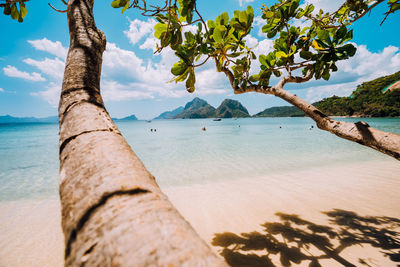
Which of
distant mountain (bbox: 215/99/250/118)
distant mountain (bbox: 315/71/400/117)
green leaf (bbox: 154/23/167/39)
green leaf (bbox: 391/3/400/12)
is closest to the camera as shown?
green leaf (bbox: 154/23/167/39)

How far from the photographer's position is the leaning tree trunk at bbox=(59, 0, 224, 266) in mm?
313

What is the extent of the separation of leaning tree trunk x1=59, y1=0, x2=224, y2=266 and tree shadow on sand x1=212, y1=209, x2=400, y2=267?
10.2 ft

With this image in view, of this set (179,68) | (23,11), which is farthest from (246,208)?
(23,11)

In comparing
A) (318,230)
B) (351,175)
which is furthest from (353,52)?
(351,175)

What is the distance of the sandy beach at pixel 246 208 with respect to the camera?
3412mm

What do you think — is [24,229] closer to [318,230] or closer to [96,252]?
[96,252]

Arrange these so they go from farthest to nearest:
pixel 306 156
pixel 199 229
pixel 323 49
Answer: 1. pixel 306 156
2. pixel 199 229
3. pixel 323 49

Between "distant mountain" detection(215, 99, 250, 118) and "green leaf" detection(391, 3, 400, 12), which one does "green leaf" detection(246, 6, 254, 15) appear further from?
"distant mountain" detection(215, 99, 250, 118)

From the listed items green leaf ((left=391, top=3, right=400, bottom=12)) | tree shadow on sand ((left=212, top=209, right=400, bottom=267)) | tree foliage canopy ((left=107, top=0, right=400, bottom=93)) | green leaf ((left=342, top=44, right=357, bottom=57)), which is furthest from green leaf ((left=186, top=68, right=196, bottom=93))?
tree shadow on sand ((left=212, top=209, right=400, bottom=267))

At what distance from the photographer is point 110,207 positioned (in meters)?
0.40

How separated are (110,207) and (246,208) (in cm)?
509

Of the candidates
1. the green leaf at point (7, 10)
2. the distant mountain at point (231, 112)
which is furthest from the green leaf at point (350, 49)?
the distant mountain at point (231, 112)

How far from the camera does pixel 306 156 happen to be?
1270cm

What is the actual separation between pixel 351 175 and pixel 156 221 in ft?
33.7
